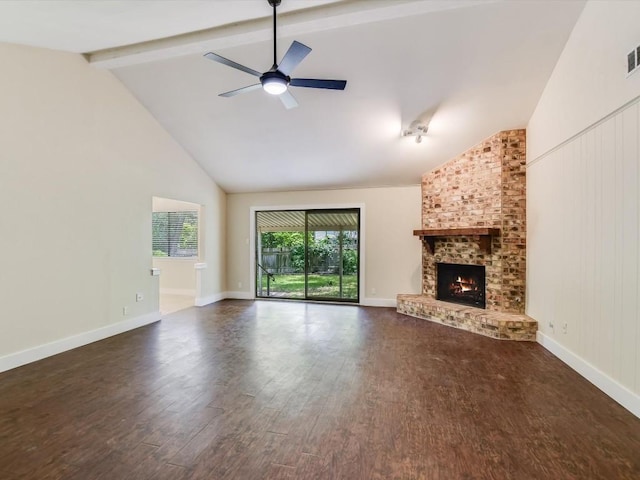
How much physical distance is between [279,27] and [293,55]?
934 millimetres

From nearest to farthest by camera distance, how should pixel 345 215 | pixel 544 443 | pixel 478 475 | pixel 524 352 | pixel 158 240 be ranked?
pixel 478 475, pixel 544 443, pixel 524 352, pixel 345 215, pixel 158 240

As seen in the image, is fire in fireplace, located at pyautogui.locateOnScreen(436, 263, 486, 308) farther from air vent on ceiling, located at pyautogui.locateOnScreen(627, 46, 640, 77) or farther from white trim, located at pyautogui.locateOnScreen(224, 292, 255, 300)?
white trim, located at pyautogui.locateOnScreen(224, 292, 255, 300)

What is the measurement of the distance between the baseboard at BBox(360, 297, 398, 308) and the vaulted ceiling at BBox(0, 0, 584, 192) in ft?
8.99

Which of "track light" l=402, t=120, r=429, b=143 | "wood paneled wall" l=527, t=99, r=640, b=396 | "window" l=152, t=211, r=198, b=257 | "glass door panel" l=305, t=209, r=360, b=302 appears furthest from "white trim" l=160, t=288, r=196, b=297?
"wood paneled wall" l=527, t=99, r=640, b=396

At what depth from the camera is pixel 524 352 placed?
368 centimetres

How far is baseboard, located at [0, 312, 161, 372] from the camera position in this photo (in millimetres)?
3211

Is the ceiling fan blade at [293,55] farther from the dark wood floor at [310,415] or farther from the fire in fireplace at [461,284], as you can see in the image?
the fire in fireplace at [461,284]

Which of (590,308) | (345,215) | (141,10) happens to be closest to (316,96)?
(141,10)

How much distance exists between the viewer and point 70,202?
149 inches

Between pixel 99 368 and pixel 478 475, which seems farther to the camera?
pixel 99 368

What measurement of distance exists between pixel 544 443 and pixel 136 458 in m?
2.62

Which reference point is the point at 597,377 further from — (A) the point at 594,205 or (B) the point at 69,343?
(B) the point at 69,343

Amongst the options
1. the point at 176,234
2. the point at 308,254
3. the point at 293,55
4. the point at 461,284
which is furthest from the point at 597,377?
the point at 176,234

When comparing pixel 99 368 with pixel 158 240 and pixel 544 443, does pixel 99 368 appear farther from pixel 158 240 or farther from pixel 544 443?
pixel 158 240
